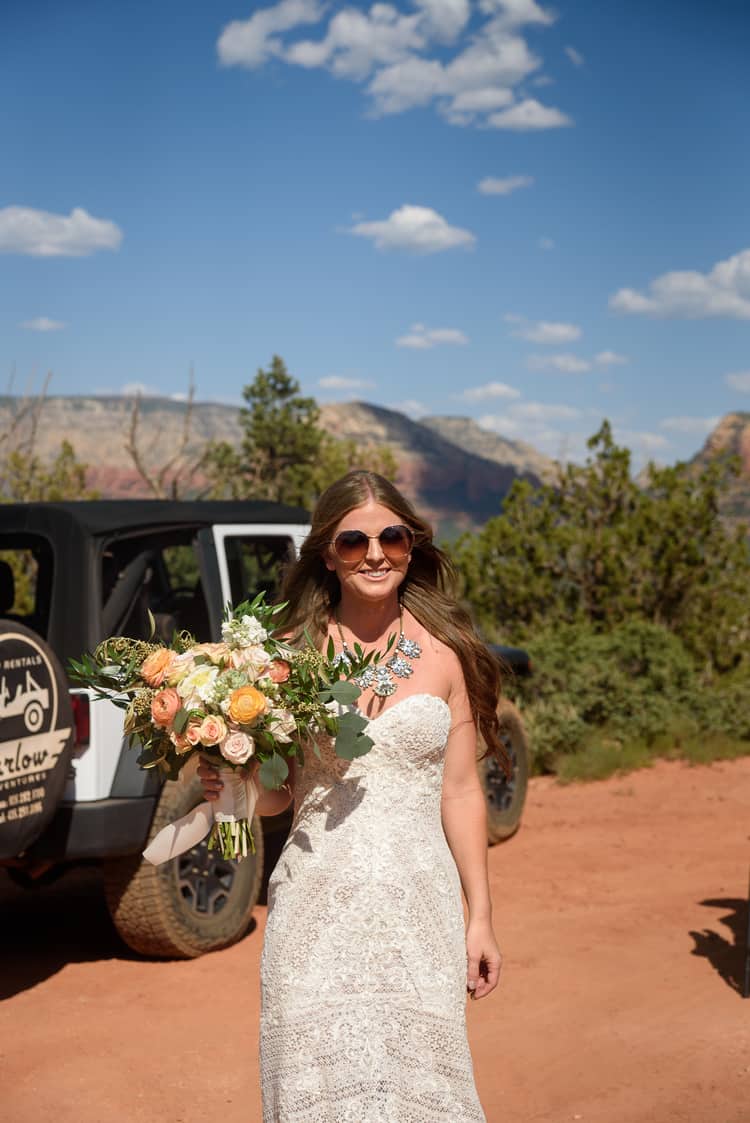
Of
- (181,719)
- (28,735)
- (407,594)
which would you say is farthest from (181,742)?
(28,735)

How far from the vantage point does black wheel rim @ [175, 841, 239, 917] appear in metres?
5.91

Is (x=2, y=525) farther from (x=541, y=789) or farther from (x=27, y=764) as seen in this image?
(x=541, y=789)

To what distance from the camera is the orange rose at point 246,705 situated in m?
2.62

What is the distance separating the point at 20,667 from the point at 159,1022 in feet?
5.32

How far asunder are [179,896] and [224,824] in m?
3.18

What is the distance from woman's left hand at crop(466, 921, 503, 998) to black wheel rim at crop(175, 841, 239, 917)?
307cm

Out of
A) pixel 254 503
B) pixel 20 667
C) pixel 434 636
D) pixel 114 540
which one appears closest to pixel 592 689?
pixel 254 503

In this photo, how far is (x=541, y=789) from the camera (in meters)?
10.5

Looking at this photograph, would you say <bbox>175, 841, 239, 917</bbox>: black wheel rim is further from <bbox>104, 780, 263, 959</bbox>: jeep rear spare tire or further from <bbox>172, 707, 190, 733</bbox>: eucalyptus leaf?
<bbox>172, 707, 190, 733</bbox>: eucalyptus leaf

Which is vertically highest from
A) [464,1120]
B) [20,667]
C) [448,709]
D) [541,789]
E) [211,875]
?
[448,709]

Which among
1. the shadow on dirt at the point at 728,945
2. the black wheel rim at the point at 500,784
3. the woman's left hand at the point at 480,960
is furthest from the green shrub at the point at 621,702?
the woman's left hand at the point at 480,960

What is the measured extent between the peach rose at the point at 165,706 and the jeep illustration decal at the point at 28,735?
2437 millimetres

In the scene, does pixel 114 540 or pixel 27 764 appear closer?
pixel 27 764

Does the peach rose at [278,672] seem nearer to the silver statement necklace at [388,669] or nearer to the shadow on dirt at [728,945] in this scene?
the silver statement necklace at [388,669]
